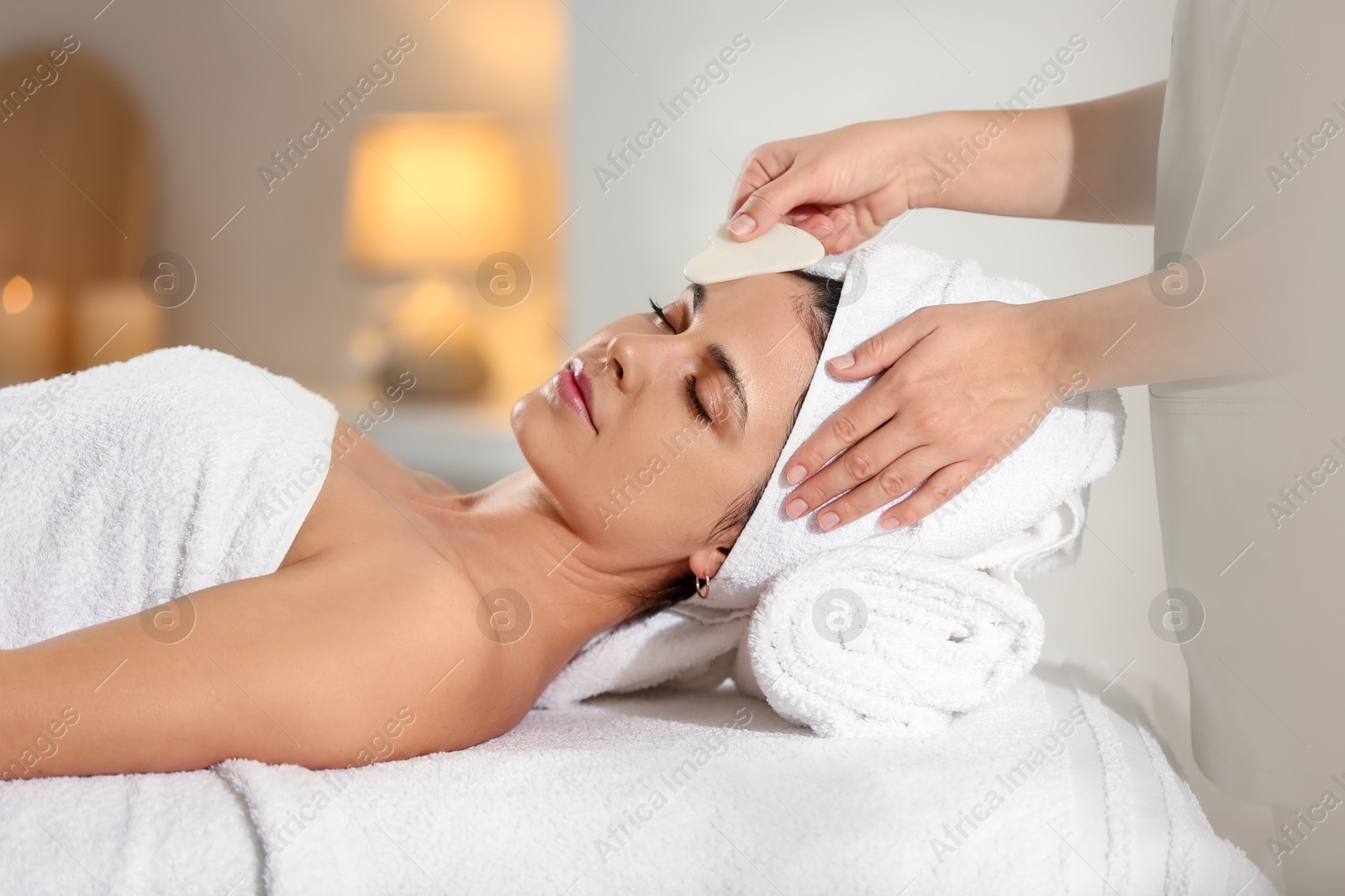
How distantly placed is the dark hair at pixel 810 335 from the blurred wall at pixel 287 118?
1.67 metres

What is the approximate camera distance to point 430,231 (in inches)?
110

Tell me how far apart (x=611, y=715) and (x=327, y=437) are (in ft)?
1.51

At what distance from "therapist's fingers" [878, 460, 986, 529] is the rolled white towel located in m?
0.04

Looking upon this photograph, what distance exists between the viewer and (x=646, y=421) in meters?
1.01

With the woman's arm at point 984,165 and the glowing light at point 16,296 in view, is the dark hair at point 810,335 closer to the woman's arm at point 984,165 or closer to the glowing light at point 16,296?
the woman's arm at point 984,165

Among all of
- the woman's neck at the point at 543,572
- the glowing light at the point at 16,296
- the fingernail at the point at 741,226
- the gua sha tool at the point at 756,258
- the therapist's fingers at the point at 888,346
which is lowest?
the woman's neck at the point at 543,572

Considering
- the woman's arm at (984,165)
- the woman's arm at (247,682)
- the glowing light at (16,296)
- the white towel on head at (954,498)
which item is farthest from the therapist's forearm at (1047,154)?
the glowing light at (16,296)

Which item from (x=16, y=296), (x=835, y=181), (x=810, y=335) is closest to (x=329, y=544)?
(x=810, y=335)

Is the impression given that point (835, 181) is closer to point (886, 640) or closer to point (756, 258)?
point (756, 258)

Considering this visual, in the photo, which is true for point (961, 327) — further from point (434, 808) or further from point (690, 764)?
point (434, 808)

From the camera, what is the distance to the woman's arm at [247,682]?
2.38ft

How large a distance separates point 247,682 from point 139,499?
0.30 metres

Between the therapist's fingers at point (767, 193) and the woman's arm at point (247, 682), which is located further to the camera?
the therapist's fingers at point (767, 193)

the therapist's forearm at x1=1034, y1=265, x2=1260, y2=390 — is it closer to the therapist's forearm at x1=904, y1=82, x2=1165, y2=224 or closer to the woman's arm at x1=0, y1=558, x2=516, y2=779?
the therapist's forearm at x1=904, y1=82, x2=1165, y2=224
